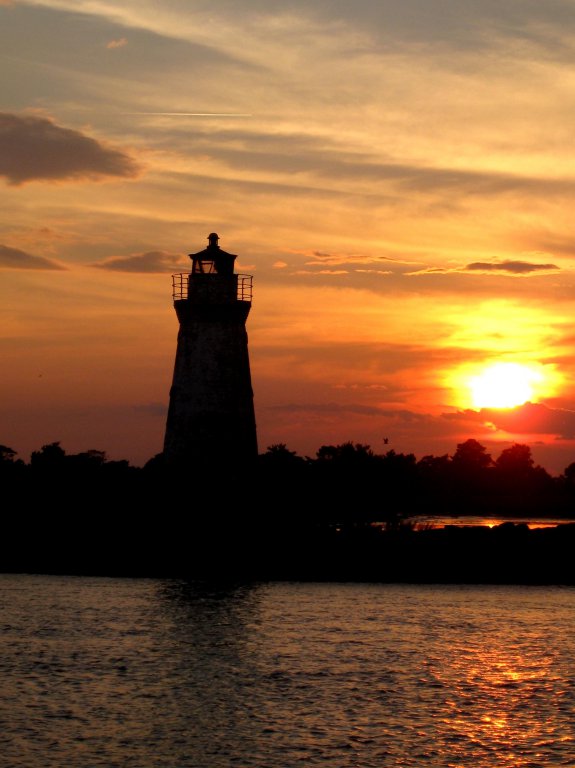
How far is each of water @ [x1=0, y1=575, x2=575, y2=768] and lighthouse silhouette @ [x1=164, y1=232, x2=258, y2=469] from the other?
5451 millimetres

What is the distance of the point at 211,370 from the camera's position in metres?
47.0

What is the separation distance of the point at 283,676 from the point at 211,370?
61.5 feet

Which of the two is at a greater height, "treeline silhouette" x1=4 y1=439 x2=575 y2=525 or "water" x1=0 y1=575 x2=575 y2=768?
"treeline silhouette" x1=4 y1=439 x2=575 y2=525

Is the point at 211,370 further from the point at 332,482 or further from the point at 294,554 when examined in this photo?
the point at 332,482

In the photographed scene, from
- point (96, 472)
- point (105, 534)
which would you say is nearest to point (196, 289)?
point (105, 534)

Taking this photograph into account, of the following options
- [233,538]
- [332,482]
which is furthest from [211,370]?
[332,482]

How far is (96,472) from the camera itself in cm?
6519

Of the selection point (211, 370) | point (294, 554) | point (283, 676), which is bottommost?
point (283, 676)

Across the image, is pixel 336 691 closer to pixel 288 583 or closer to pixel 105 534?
pixel 288 583

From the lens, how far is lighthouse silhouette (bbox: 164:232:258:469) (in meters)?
47.1

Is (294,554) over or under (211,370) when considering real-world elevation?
under

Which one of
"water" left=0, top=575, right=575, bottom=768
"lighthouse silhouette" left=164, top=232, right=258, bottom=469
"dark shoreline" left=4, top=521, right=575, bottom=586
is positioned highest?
"lighthouse silhouette" left=164, top=232, right=258, bottom=469

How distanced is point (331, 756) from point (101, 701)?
6474 mm

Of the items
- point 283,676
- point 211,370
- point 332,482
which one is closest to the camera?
point 283,676
